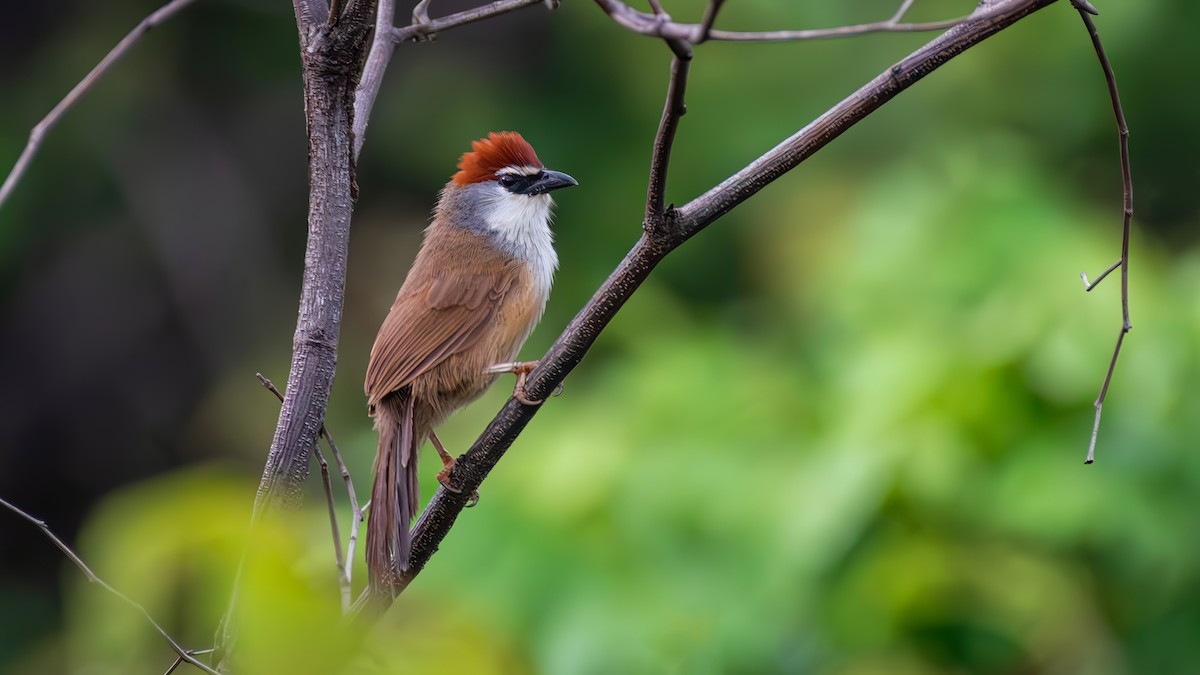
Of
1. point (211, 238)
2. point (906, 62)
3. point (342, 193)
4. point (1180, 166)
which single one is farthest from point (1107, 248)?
point (211, 238)

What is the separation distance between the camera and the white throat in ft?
12.1

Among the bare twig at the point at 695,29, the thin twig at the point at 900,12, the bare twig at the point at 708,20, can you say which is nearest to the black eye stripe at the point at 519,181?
the thin twig at the point at 900,12

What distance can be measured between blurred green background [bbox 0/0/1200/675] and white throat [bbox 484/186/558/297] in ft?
2.18

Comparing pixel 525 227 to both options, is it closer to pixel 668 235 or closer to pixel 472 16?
pixel 472 16

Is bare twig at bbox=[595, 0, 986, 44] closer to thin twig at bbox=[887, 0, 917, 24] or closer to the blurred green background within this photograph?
thin twig at bbox=[887, 0, 917, 24]

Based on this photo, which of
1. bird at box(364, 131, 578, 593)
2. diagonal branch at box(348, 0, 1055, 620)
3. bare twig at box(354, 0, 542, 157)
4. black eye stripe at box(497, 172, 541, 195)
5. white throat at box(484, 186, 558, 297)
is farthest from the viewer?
black eye stripe at box(497, 172, 541, 195)

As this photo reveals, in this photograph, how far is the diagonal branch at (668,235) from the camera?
76.7 inches

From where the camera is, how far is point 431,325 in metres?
3.38

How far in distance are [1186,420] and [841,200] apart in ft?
8.59

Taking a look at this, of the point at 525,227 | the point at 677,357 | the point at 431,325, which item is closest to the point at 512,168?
the point at 525,227

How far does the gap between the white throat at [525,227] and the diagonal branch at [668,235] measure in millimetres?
1462

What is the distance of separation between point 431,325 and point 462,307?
0.39 ft

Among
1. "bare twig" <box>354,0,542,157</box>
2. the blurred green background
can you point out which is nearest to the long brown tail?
the blurred green background

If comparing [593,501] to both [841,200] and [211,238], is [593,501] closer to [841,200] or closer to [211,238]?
[841,200]
